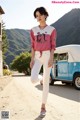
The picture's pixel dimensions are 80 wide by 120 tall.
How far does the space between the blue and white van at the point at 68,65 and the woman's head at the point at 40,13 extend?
844cm

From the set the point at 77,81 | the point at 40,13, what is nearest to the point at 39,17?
the point at 40,13

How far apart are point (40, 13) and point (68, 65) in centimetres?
943

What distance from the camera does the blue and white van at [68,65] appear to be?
Answer: 1491 cm

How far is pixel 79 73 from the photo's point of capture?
14.7 m

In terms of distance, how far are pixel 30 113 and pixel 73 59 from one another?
8.75 m

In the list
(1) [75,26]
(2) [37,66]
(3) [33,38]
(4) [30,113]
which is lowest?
(4) [30,113]

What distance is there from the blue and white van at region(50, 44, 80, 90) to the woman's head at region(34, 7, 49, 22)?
27.7ft

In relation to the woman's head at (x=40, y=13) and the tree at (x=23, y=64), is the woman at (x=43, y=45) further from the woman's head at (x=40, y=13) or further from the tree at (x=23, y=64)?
the tree at (x=23, y=64)

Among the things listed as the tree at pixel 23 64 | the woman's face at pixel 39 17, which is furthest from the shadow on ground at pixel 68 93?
the tree at pixel 23 64

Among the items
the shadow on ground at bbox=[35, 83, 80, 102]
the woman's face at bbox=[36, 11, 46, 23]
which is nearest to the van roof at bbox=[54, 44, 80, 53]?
the shadow on ground at bbox=[35, 83, 80, 102]

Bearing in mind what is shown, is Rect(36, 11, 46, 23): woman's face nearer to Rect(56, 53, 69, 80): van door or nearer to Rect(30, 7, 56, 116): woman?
Rect(30, 7, 56, 116): woman

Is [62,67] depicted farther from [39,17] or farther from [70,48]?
[39,17]

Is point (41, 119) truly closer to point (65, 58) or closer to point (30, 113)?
point (30, 113)

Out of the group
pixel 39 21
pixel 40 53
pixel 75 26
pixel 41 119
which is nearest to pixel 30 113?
pixel 41 119
